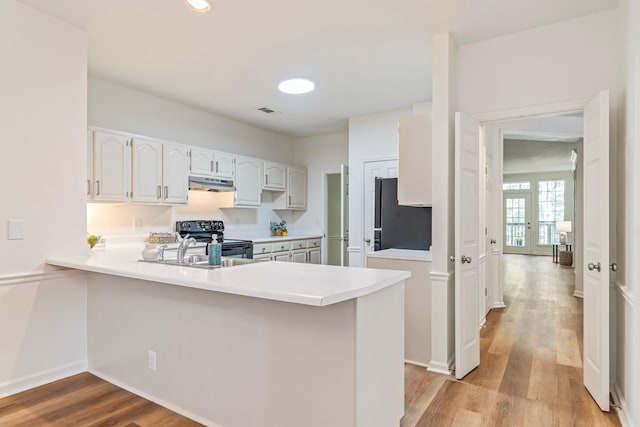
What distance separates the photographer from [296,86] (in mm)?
4105

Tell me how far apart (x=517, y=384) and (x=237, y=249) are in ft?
11.0

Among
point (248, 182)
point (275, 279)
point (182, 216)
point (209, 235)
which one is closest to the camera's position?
point (275, 279)

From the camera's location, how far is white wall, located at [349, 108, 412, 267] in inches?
203

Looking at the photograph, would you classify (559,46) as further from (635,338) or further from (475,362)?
(475,362)

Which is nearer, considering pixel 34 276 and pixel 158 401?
pixel 158 401

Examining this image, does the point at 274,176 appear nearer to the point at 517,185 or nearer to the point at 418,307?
the point at 418,307

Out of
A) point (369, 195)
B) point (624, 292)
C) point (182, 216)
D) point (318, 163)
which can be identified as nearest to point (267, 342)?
point (624, 292)

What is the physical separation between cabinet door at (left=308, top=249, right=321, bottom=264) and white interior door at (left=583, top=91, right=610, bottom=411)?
164 inches

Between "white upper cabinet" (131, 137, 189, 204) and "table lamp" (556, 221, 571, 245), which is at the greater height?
"white upper cabinet" (131, 137, 189, 204)

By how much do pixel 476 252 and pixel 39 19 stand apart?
3.85 meters

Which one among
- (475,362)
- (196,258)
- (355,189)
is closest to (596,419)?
(475,362)

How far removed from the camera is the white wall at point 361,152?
5.16 metres

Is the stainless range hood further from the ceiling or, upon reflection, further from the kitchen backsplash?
the ceiling

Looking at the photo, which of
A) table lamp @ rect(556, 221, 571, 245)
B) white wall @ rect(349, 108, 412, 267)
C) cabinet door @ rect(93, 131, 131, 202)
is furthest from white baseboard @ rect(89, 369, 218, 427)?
table lamp @ rect(556, 221, 571, 245)
